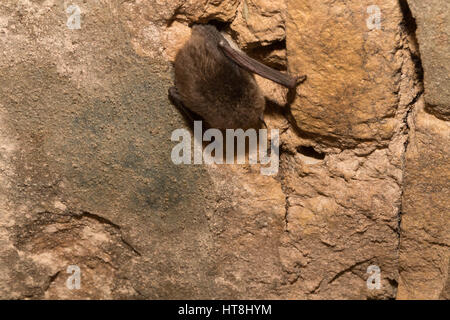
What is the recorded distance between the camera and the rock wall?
2.67m

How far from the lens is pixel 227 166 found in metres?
3.01

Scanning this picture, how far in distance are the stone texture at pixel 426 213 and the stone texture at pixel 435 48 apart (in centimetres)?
12

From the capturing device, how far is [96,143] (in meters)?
2.99

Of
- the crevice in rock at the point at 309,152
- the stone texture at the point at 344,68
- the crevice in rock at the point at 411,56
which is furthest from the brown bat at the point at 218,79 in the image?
the crevice in rock at the point at 411,56

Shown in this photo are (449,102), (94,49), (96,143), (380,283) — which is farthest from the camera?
(380,283)

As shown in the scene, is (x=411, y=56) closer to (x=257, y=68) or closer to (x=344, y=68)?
(x=344, y=68)

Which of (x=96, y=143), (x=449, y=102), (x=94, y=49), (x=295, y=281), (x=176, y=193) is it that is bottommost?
(x=295, y=281)

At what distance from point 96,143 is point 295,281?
1.33 meters

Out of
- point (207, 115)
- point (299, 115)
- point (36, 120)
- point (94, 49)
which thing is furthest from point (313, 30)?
point (36, 120)

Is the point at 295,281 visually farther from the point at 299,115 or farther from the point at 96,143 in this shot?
the point at 96,143

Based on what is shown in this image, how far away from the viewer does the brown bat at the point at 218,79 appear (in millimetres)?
2727

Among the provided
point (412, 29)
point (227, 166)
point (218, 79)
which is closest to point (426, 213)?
point (412, 29)

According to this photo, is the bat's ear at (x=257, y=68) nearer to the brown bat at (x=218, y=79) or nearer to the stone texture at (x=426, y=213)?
the brown bat at (x=218, y=79)

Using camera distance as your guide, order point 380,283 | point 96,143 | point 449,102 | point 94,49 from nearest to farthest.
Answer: point 449,102 < point 94,49 < point 96,143 < point 380,283
